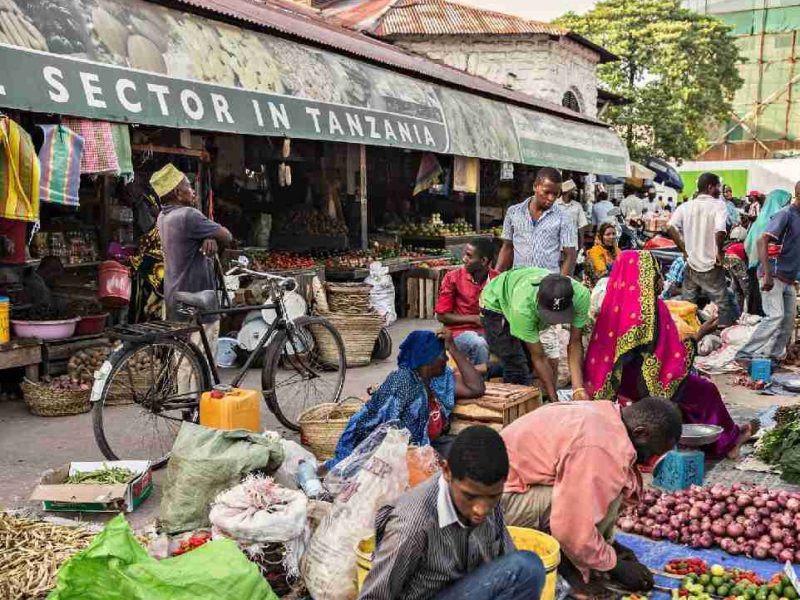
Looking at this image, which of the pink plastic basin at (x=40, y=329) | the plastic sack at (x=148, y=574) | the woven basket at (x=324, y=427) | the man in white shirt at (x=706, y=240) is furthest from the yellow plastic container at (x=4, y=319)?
the man in white shirt at (x=706, y=240)

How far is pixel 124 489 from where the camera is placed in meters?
4.55

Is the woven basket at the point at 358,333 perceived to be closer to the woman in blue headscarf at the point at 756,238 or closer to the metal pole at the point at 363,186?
the metal pole at the point at 363,186

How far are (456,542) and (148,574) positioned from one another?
1033 mm

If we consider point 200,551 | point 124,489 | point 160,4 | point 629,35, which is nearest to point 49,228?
point 160,4

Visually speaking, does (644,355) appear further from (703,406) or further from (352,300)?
(352,300)

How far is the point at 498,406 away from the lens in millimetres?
5289

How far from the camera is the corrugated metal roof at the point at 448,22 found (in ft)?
69.1

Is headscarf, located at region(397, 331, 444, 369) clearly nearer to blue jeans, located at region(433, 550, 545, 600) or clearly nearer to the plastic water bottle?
the plastic water bottle

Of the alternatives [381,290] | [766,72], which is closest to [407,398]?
[381,290]

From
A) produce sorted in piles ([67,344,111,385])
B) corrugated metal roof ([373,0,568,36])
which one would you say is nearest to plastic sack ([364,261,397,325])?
produce sorted in piles ([67,344,111,385])

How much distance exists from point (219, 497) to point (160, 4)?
573 centimetres

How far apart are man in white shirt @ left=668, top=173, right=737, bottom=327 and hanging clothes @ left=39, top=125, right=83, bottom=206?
6137mm

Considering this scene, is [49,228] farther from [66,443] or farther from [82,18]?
[66,443]

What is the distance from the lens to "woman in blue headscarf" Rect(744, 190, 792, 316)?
928cm
